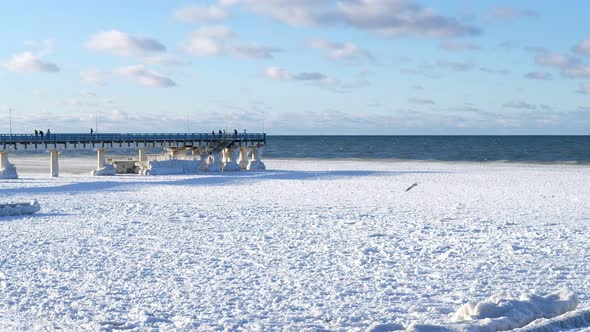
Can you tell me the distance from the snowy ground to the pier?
68.5 ft

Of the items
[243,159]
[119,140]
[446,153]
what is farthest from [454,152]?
[119,140]

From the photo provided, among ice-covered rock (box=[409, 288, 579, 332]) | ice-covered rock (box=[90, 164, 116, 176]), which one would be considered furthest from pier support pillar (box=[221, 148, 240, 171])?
ice-covered rock (box=[409, 288, 579, 332])

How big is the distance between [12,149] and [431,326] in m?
42.0

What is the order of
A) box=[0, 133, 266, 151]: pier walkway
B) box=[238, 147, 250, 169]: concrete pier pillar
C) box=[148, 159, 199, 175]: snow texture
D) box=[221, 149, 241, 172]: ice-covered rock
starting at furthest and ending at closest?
box=[238, 147, 250, 169]: concrete pier pillar, box=[221, 149, 241, 172]: ice-covered rock, box=[148, 159, 199, 175]: snow texture, box=[0, 133, 266, 151]: pier walkway

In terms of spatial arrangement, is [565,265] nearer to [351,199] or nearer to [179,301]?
[179,301]

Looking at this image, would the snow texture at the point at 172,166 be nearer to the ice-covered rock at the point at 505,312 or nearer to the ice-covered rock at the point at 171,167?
the ice-covered rock at the point at 171,167

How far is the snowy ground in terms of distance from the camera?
34.6 ft

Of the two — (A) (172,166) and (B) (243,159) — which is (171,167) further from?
(B) (243,159)

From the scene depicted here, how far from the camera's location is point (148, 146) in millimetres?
54125

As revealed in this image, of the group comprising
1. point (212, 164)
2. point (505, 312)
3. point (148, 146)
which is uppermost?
point (148, 146)

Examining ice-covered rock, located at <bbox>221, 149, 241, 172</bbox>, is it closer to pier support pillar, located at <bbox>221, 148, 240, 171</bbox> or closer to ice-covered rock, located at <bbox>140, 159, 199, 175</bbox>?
pier support pillar, located at <bbox>221, 148, 240, 171</bbox>

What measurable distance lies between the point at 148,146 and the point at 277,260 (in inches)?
1619

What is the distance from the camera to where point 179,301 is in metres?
11.2

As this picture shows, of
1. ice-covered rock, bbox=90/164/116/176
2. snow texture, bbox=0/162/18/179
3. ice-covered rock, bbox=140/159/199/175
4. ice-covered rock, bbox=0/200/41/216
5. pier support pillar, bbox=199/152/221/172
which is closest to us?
ice-covered rock, bbox=0/200/41/216
